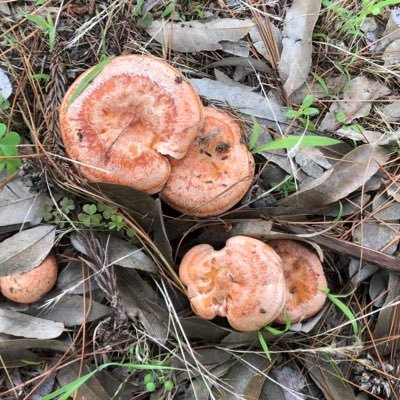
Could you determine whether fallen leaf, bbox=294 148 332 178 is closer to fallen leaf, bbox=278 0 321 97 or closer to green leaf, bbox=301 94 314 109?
green leaf, bbox=301 94 314 109

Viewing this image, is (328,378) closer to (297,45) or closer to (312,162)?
(312,162)

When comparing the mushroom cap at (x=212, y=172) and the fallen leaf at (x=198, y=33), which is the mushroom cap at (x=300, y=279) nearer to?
the mushroom cap at (x=212, y=172)

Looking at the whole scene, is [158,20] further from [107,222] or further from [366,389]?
[366,389]

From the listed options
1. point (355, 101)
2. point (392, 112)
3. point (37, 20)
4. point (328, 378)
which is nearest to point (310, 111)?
point (355, 101)

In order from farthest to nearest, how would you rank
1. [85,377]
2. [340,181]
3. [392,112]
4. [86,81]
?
[392,112] < [340,181] < [86,81] < [85,377]

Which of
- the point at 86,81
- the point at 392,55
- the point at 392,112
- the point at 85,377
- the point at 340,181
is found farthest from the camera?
the point at 392,55

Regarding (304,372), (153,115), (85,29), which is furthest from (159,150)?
(304,372)

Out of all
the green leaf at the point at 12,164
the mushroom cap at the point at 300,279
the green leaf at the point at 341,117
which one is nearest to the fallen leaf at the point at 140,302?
the mushroom cap at the point at 300,279

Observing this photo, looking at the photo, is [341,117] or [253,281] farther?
[341,117]
